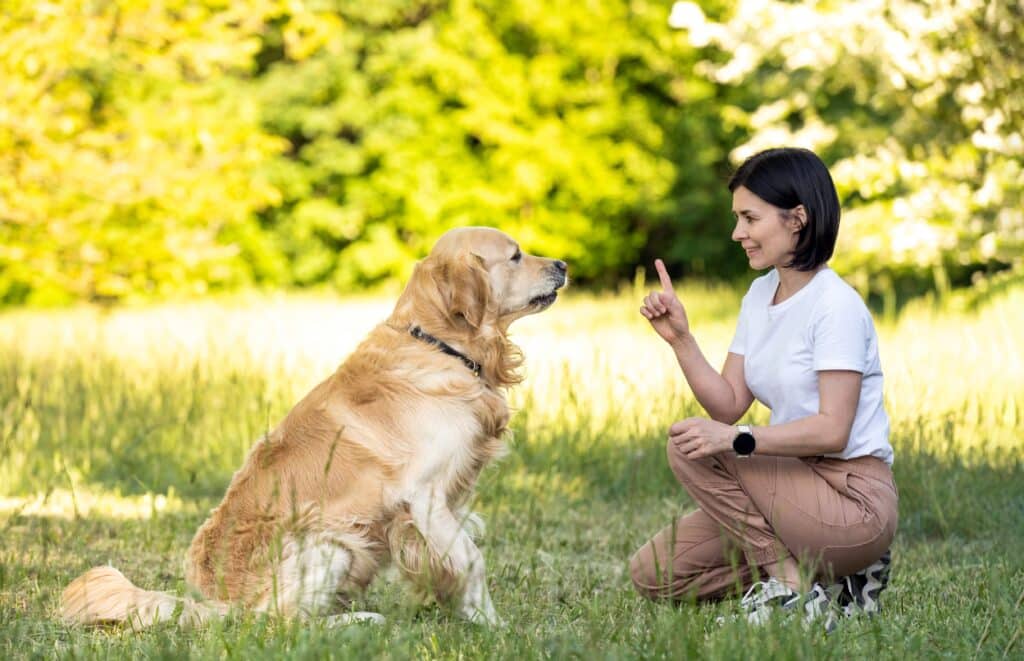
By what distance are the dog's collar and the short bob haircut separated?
1.04 meters

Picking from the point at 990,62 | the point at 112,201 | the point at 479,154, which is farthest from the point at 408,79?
the point at 990,62

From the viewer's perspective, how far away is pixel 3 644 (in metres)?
3.25

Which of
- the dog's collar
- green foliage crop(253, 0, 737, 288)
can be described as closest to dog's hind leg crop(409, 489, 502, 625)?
the dog's collar

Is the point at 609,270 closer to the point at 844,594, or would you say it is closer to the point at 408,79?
the point at 408,79

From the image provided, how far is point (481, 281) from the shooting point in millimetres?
3869

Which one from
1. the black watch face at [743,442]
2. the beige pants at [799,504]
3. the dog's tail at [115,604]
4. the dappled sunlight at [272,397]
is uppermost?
the black watch face at [743,442]

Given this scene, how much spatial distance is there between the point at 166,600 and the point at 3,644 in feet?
1.40

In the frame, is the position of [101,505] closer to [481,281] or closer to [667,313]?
[481,281]

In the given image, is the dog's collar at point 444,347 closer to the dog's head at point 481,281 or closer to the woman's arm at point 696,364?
the dog's head at point 481,281

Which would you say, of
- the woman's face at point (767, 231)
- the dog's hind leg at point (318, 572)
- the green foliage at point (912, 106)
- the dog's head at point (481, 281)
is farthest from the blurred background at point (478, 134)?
the dog's hind leg at point (318, 572)

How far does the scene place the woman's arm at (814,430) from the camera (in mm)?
3164

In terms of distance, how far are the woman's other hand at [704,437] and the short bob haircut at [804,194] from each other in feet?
1.71

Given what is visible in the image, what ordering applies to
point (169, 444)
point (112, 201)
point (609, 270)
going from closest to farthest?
point (169, 444) → point (112, 201) → point (609, 270)

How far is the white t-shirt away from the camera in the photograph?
10.5 ft
